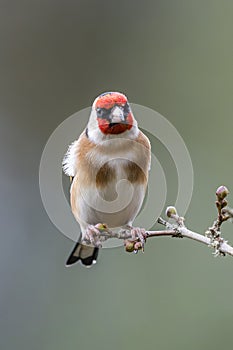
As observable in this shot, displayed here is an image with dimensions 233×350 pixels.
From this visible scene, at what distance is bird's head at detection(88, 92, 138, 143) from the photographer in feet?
4.94

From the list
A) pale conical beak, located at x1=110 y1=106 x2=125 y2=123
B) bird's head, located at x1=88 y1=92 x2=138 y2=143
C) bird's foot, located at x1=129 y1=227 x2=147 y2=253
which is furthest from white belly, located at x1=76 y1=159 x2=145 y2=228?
bird's foot, located at x1=129 y1=227 x2=147 y2=253

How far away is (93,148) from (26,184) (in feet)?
8.69

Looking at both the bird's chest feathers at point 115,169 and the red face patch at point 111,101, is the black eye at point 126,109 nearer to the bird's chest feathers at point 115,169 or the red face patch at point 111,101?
the red face patch at point 111,101

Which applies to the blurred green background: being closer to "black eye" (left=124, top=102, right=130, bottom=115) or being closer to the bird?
the bird

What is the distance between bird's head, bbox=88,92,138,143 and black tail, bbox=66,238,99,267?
3.65 ft

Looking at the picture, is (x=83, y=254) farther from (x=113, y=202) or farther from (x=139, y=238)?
(x=139, y=238)

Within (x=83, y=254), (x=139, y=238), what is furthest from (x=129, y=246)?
(x=83, y=254)

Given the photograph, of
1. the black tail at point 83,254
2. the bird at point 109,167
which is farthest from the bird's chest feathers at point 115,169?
the black tail at point 83,254

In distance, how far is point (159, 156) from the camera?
12.3 ft

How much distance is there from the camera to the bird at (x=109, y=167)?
1.61 m

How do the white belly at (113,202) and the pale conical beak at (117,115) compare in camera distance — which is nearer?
the pale conical beak at (117,115)

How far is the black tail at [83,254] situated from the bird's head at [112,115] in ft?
3.65

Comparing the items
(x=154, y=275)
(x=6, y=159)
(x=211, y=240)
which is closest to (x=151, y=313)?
(x=154, y=275)

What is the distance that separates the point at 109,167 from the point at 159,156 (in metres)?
1.95
